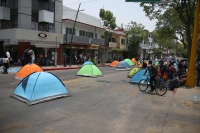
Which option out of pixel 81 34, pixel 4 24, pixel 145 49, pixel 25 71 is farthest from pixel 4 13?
pixel 145 49

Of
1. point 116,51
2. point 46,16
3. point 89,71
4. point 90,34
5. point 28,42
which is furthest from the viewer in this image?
point 116,51

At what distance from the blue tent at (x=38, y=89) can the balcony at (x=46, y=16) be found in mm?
19663

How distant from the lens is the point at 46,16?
2661 cm

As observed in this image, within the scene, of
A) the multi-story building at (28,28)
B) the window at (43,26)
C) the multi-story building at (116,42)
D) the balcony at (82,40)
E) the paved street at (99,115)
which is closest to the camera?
the paved street at (99,115)

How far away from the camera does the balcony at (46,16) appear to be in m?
26.1

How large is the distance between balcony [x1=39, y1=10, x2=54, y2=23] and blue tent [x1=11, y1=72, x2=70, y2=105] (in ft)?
64.5

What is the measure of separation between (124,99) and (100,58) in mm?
32521

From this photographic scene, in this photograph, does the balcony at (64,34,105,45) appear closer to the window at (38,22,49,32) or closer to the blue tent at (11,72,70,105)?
the window at (38,22,49,32)

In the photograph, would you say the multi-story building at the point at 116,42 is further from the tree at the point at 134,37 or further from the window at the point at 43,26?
the window at the point at 43,26

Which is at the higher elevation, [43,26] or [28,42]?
[43,26]

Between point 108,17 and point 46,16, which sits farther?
point 108,17

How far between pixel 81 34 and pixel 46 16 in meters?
8.52

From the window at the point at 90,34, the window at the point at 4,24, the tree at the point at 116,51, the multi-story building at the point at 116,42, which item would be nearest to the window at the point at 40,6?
the window at the point at 4,24

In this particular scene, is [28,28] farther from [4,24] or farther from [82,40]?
[82,40]
